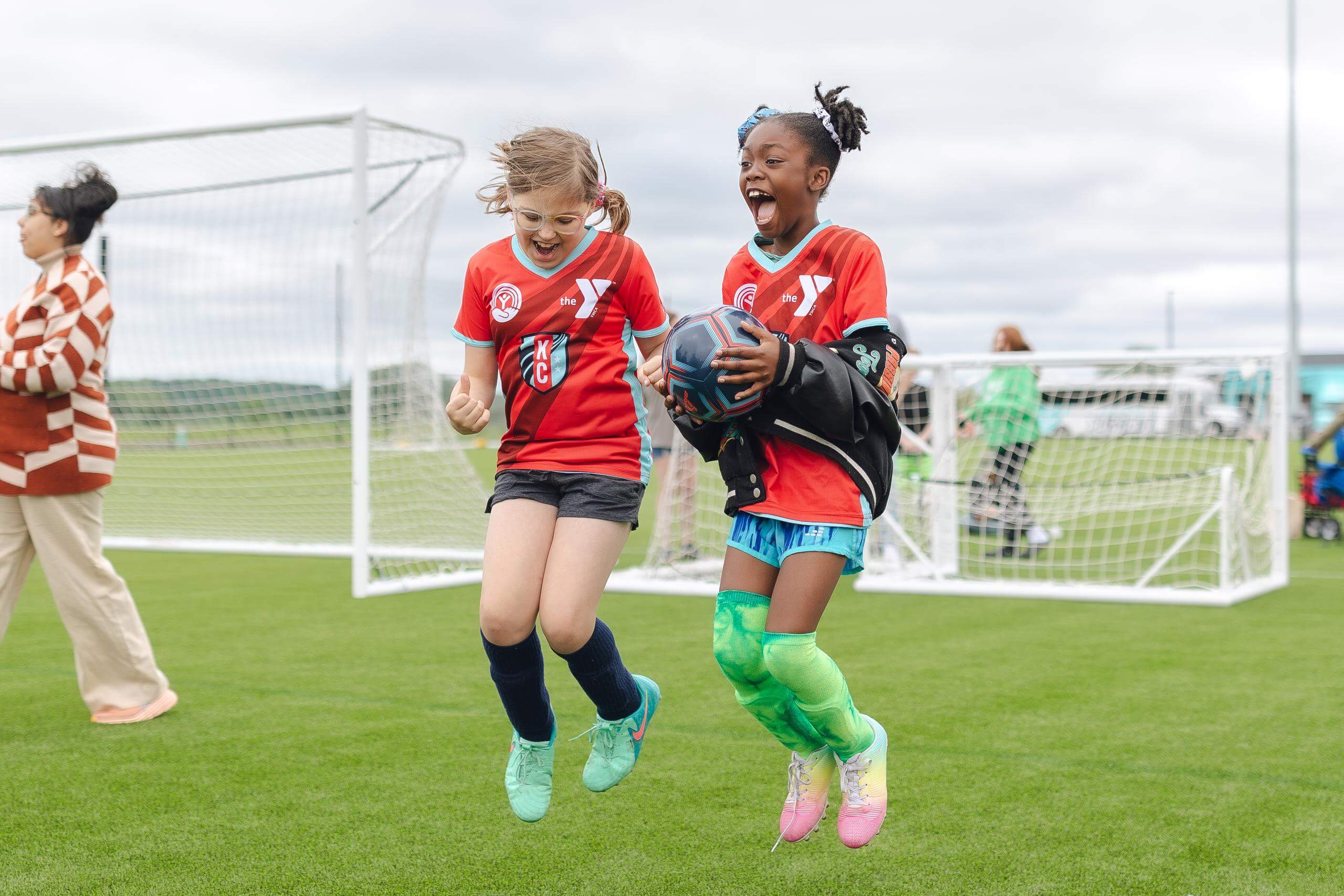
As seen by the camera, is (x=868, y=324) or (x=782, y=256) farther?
(x=782, y=256)

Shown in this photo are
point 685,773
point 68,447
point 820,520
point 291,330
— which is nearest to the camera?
point 820,520

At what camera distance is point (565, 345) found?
349 centimetres

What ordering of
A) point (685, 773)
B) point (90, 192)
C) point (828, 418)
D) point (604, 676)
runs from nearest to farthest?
point (828, 418) < point (604, 676) < point (685, 773) < point (90, 192)

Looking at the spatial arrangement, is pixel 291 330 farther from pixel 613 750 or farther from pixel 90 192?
pixel 613 750

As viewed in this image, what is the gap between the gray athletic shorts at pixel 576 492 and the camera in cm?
347

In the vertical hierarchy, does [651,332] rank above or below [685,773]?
above

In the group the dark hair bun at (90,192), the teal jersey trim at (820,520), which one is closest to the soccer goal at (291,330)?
the dark hair bun at (90,192)

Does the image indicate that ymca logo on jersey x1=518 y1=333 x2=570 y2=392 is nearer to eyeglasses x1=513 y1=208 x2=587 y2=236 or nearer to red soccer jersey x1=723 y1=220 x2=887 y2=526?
eyeglasses x1=513 y1=208 x2=587 y2=236

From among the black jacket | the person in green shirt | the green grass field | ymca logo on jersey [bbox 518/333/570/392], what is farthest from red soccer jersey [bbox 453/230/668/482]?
the person in green shirt

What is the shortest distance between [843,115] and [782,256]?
1.31 ft

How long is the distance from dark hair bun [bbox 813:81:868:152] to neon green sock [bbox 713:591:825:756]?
1.23 meters

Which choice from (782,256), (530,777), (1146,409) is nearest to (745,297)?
(782,256)

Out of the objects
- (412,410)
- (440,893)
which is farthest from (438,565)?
(440,893)

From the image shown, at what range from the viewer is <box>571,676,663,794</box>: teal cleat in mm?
3555
